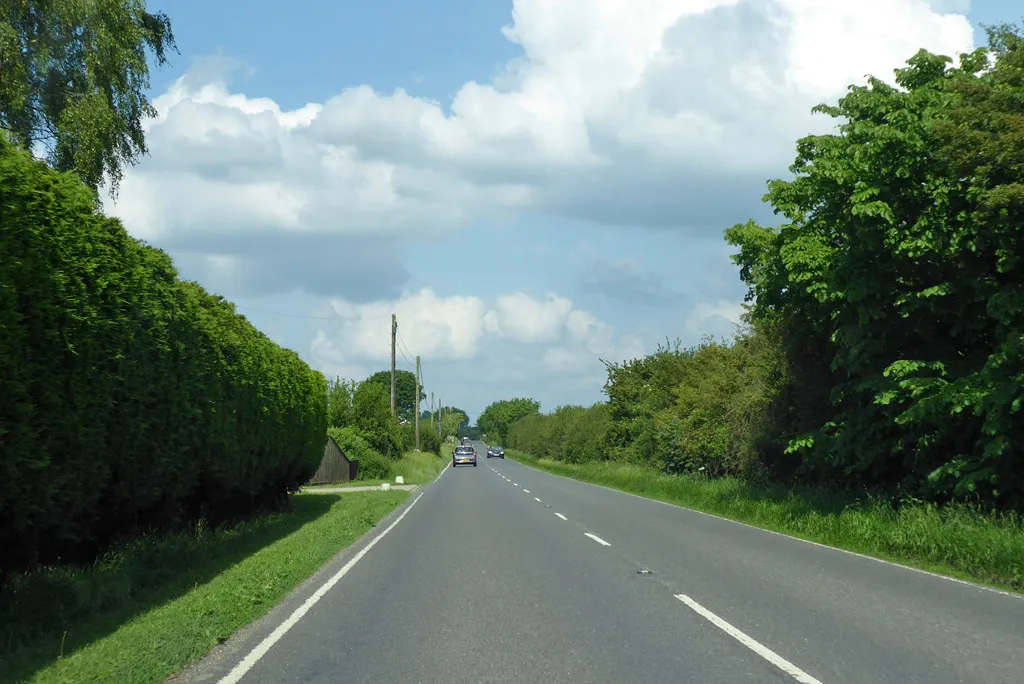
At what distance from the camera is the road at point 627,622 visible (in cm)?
630

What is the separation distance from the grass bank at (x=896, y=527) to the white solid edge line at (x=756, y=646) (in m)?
4.35

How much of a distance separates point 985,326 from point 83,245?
46.8ft

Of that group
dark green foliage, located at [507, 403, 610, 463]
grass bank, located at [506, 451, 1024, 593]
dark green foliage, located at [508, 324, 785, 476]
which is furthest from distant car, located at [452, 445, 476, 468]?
grass bank, located at [506, 451, 1024, 593]

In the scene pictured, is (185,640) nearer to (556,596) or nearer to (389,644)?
(389,644)

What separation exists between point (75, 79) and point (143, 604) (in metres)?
14.1

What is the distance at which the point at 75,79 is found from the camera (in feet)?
62.1

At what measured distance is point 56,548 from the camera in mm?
9711

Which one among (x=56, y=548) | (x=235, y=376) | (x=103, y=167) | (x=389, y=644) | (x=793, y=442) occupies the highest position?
(x=103, y=167)

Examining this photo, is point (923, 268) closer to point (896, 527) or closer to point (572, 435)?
point (896, 527)

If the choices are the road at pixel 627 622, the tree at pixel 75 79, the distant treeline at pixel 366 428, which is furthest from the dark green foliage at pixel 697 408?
the tree at pixel 75 79

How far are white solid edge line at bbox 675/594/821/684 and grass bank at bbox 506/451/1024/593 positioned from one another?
435cm

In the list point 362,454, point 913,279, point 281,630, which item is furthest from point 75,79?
point 362,454

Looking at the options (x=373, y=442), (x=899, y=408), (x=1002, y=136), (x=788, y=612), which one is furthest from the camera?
(x=373, y=442)

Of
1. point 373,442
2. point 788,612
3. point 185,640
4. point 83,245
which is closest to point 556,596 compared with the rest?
point 788,612
